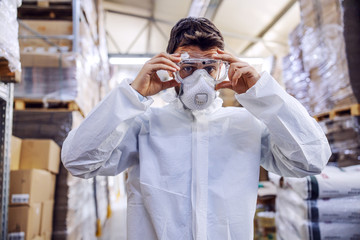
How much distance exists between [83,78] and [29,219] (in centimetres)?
159

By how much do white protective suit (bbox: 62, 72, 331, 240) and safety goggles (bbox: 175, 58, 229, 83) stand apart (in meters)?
0.15

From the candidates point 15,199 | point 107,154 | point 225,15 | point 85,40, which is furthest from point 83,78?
point 225,15

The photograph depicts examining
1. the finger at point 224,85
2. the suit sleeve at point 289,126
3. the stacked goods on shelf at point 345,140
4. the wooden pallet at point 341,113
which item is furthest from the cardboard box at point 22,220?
the wooden pallet at point 341,113

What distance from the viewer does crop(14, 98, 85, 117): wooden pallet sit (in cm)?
296

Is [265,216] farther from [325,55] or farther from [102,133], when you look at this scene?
[102,133]

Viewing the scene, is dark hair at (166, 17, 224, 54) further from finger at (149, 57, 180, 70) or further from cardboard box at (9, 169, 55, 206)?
cardboard box at (9, 169, 55, 206)

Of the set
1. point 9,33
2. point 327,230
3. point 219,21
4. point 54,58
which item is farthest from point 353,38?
point 219,21

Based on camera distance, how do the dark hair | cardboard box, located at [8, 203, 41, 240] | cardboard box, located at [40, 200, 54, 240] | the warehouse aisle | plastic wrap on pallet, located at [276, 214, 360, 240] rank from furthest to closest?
the warehouse aisle, cardboard box, located at [40, 200, 54, 240], cardboard box, located at [8, 203, 41, 240], plastic wrap on pallet, located at [276, 214, 360, 240], the dark hair

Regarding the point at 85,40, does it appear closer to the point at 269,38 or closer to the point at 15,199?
the point at 15,199

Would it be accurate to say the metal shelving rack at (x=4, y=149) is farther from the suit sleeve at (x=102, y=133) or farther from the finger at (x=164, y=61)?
the finger at (x=164, y=61)

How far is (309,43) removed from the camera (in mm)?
3084

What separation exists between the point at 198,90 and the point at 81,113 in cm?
232

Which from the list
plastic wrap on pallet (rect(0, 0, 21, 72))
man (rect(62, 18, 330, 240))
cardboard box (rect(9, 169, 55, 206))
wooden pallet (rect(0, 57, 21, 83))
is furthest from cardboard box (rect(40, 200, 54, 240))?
man (rect(62, 18, 330, 240))

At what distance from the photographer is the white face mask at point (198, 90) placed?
1.32 metres
